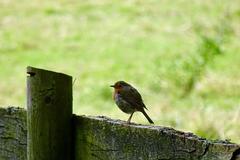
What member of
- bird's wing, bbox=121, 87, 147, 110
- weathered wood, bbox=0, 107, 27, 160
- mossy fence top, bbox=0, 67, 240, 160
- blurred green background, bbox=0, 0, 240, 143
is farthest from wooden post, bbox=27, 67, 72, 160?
blurred green background, bbox=0, 0, 240, 143

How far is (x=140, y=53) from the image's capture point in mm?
8312

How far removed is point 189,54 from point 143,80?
2.00 feet

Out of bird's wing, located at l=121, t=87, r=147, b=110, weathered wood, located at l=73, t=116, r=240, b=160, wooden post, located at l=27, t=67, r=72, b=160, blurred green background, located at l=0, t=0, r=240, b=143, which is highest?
blurred green background, located at l=0, t=0, r=240, b=143

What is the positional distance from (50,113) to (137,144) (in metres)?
0.32

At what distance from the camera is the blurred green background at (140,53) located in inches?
247

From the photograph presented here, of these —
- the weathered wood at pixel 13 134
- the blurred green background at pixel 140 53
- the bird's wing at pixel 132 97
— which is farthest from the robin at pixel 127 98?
the blurred green background at pixel 140 53

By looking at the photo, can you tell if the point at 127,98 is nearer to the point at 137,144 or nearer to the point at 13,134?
the point at 13,134

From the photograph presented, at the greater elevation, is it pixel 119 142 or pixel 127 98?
pixel 127 98

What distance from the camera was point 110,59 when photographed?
319 inches

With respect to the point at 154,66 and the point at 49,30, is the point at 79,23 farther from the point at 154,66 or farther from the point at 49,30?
the point at 154,66

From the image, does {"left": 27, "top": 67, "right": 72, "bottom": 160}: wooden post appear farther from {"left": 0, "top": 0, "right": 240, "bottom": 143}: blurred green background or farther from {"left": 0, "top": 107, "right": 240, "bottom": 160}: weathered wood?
{"left": 0, "top": 0, "right": 240, "bottom": 143}: blurred green background

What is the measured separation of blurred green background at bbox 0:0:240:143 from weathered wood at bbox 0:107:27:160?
2.50 m

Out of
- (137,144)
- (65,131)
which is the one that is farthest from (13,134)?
(137,144)

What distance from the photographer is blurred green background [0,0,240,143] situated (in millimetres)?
6262
